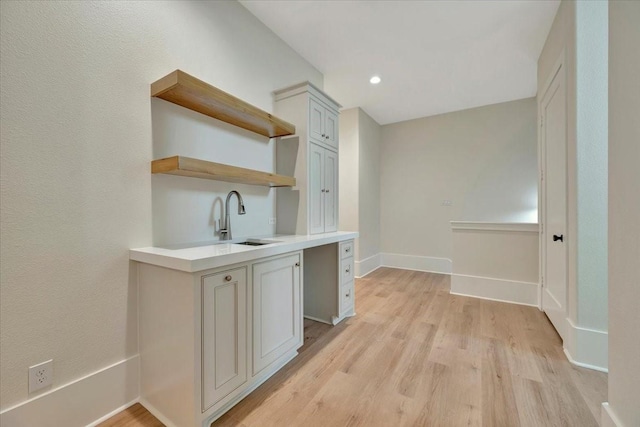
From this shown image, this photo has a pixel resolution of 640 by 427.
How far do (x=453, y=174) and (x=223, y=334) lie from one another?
4.38 m

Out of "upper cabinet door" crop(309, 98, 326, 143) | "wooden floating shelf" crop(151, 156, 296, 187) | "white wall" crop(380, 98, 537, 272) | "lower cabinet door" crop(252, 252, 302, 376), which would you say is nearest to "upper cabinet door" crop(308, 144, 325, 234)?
"upper cabinet door" crop(309, 98, 326, 143)

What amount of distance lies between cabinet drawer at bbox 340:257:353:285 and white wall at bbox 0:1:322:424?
1.28 metres

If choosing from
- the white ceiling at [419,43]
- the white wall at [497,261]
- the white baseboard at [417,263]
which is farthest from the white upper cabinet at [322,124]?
the white baseboard at [417,263]

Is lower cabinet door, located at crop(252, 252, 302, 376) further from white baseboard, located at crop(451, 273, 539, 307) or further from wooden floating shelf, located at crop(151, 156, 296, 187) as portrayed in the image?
white baseboard, located at crop(451, 273, 539, 307)

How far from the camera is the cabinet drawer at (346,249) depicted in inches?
100.0

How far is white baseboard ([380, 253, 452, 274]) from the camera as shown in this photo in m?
4.52

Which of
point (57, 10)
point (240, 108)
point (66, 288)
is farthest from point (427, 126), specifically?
point (66, 288)

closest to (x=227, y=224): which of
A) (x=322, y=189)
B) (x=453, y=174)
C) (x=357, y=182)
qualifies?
(x=322, y=189)

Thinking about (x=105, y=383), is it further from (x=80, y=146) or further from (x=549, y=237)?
(x=549, y=237)

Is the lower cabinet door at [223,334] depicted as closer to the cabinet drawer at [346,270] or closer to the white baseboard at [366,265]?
the cabinet drawer at [346,270]

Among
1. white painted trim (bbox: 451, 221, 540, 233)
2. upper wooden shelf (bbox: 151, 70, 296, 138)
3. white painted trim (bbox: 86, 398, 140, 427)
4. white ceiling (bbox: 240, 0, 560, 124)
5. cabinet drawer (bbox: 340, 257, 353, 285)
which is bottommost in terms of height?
white painted trim (bbox: 86, 398, 140, 427)

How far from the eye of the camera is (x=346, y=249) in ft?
8.56

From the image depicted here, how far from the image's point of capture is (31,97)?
119 centimetres

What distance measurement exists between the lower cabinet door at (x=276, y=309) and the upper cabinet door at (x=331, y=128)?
1.35m
